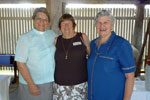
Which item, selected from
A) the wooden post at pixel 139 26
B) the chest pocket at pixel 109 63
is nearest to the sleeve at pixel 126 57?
the chest pocket at pixel 109 63

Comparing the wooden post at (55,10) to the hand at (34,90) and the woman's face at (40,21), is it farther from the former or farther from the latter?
the hand at (34,90)

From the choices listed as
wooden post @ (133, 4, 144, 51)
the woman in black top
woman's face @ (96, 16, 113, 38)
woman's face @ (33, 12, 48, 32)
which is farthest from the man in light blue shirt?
wooden post @ (133, 4, 144, 51)

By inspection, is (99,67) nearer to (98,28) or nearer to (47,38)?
(98,28)

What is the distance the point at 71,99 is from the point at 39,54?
2.10 ft

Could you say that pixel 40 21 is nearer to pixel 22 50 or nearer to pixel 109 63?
pixel 22 50

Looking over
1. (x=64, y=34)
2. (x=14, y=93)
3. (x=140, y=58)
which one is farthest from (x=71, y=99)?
(x=140, y=58)

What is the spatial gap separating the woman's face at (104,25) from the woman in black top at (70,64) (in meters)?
0.39

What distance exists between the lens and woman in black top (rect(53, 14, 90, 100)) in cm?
206

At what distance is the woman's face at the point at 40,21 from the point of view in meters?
2.04

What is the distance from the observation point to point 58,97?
7.09 ft

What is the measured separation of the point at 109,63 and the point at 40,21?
0.90m

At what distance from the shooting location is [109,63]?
1.71 meters

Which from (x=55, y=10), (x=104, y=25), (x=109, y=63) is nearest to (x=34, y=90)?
(x=109, y=63)

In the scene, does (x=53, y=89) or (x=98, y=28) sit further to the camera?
(x=53, y=89)
